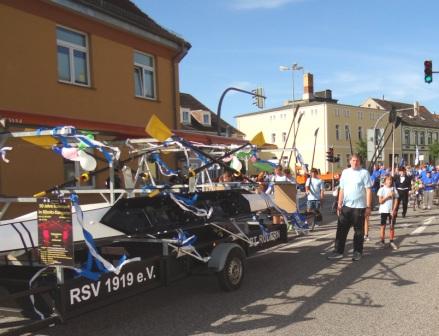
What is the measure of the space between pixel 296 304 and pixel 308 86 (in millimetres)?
56350

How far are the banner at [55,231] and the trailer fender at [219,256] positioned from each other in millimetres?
2461

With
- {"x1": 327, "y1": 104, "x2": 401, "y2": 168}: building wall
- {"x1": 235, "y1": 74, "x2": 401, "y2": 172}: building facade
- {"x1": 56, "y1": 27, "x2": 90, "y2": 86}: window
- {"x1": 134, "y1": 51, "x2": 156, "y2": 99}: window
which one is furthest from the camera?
{"x1": 327, "y1": 104, "x2": 401, "y2": 168}: building wall

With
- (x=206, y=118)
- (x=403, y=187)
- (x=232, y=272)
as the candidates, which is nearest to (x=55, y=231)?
(x=232, y=272)

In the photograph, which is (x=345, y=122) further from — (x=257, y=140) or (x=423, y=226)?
(x=257, y=140)

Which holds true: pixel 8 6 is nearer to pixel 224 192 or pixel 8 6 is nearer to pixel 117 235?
pixel 224 192

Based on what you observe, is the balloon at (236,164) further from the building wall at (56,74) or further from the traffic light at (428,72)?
the traffic light at (428,72)

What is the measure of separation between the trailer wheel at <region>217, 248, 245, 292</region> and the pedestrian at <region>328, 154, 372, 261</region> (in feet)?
8.19

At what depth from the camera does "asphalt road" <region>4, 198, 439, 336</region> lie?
505cm

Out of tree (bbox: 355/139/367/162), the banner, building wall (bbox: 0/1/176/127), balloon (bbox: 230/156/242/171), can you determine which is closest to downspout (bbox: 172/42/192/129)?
building wall (bbox: 0/1/176/127)

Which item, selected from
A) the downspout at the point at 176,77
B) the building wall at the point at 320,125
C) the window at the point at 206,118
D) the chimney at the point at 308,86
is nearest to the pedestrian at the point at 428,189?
the downspout at the point at 176,77

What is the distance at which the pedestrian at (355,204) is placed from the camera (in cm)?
865

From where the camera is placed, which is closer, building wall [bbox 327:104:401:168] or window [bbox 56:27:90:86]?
window [bbox 56:27:90:86]

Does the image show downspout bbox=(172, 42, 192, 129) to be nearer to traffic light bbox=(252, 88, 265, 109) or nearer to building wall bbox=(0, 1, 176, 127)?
building wall bbox=(0, 1, 176, 127)

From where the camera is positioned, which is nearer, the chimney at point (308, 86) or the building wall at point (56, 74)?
the building wall at point (56, 74)
